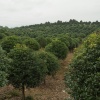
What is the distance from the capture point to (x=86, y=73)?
10.8 metres

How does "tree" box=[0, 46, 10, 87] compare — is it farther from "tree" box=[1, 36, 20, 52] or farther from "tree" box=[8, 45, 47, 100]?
"tree" box=[1, 36, 20, 52]

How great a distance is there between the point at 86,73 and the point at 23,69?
27.7 feet

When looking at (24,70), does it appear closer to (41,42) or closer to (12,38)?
(12,38)

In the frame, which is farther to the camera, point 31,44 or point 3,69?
point 31,44

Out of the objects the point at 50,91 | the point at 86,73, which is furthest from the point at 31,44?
the point at 86,73

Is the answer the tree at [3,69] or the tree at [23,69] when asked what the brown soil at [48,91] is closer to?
the tree at [23,69]

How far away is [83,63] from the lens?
36.2 feet

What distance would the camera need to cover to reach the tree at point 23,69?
18.4 m

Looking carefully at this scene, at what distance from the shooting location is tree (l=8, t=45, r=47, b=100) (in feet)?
60.3

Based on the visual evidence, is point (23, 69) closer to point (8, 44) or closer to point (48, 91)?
point (48, 91)

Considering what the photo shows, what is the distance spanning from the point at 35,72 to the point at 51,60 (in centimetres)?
825

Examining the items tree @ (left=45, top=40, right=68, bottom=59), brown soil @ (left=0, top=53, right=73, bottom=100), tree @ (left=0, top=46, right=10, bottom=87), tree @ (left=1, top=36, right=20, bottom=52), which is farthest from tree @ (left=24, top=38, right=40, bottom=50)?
tree @ (left=0, top=46, right=10, bottom=87)

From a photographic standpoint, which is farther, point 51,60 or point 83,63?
point 51,60

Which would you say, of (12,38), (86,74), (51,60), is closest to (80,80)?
(86,74)
